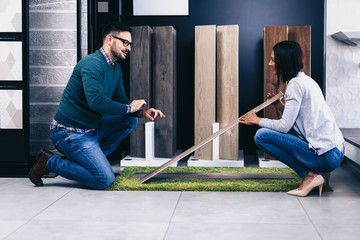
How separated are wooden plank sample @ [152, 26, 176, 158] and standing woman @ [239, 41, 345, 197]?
0.97 meters

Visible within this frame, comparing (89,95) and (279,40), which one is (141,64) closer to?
(89,95)

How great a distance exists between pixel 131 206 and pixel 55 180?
81 centimetres

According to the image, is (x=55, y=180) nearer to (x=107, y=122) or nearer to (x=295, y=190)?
(x=107, y=122)

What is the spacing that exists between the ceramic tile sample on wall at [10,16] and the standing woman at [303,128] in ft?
5.14

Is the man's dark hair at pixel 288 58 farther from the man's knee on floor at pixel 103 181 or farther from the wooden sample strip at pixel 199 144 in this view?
the man's knee on floor at pixel 103 181

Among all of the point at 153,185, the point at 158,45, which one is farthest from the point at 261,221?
the point at 158,45

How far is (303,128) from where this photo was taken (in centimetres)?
226

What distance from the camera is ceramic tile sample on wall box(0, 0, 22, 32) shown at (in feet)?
8.91

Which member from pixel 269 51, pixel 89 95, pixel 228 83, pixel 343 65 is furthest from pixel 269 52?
pixel 89 95

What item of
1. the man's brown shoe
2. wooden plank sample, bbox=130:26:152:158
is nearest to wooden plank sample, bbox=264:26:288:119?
wooden plank sample, bbox=130:26:152:158

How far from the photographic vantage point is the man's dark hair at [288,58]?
2246 millimetres

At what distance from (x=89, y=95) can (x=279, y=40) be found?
139 cm

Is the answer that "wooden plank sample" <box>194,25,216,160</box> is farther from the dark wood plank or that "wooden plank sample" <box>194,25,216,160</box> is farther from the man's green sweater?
the man's green sweater

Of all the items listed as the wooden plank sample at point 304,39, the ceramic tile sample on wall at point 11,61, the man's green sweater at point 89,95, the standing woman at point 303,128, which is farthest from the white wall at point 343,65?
the ceramic tile sample on wall at point 11,61
